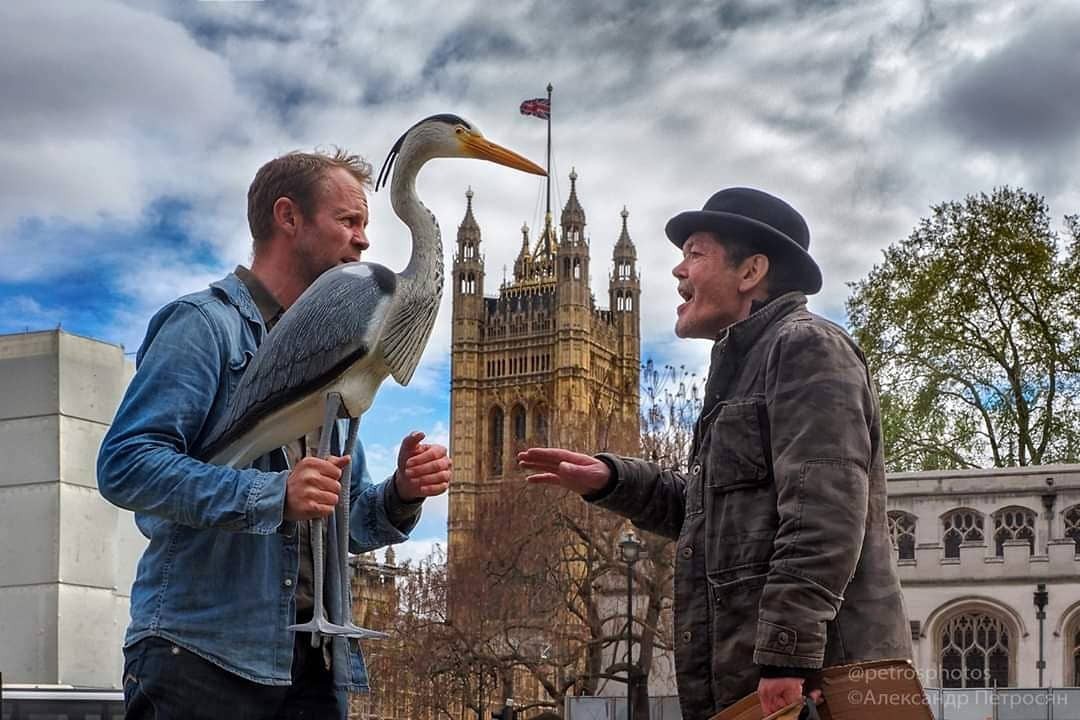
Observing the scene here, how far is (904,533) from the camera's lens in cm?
3678

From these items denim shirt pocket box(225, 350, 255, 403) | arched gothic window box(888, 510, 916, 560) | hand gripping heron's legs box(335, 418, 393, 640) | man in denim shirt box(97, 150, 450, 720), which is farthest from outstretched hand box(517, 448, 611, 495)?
arched gothic window box(888, 510, 916, 560)

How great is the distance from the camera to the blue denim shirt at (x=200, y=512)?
3.08 meters

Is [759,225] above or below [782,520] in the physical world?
above

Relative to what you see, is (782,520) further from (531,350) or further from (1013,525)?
(531,350)

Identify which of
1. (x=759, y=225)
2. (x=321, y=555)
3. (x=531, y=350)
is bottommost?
(x=321, y=555)

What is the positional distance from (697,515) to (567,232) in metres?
95.7

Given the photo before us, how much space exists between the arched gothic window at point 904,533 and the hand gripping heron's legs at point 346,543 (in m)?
34.4

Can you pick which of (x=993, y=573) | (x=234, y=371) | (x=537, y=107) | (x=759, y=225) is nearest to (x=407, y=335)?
(x=234, y=371)

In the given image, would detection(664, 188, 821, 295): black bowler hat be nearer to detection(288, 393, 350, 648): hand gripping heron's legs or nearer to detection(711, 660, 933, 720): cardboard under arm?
detection(711, 660, 933, 720): cardboard under arm

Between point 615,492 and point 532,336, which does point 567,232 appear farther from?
point 615,492

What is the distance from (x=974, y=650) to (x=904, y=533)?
3424 millimetres

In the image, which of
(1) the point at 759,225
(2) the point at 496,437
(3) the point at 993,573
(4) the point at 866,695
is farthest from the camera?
(2) the point at 496,437

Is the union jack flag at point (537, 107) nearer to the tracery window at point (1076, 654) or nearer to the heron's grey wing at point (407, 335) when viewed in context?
the tracery window at point (1076, 654)

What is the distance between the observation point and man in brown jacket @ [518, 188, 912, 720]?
3.46 metres
